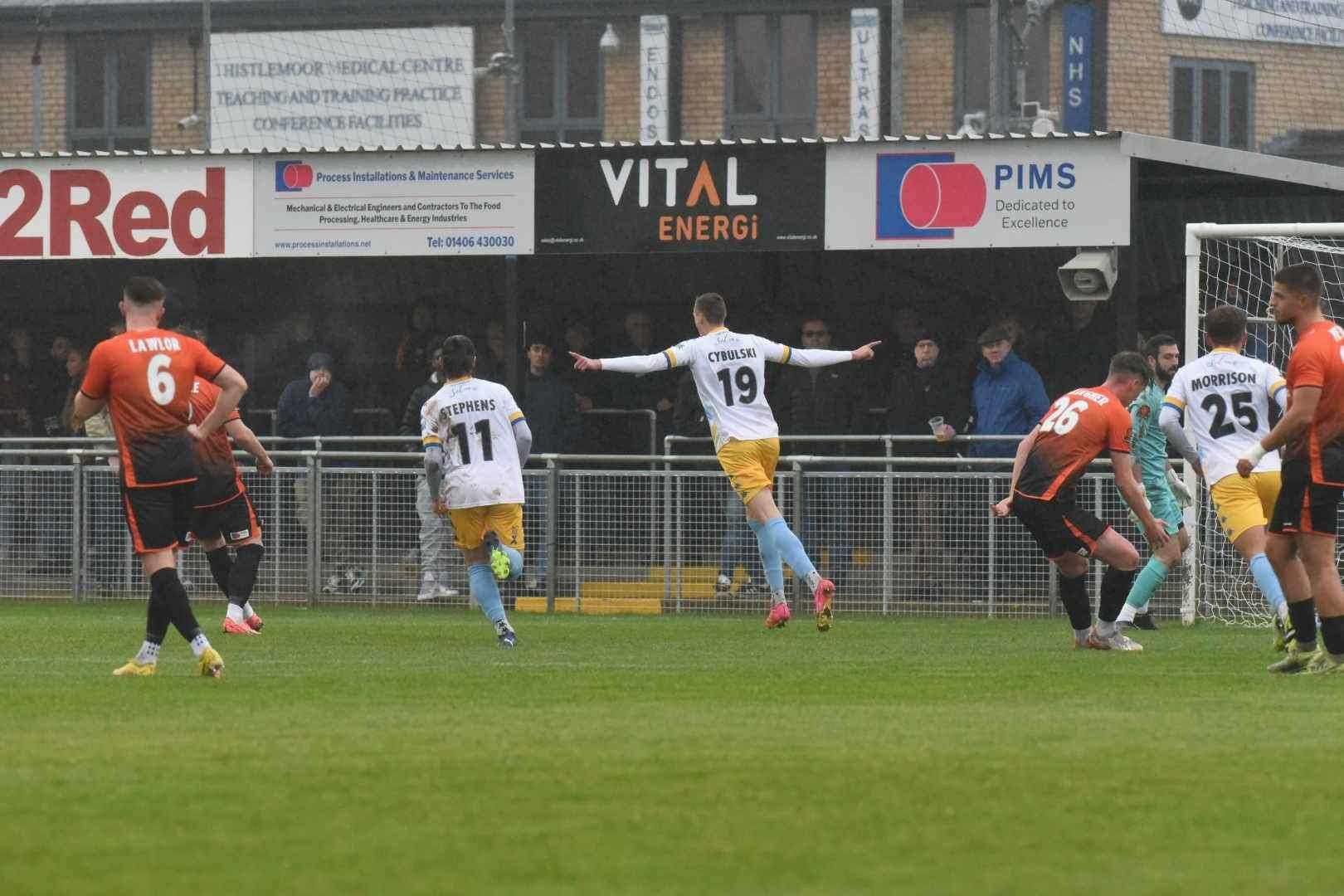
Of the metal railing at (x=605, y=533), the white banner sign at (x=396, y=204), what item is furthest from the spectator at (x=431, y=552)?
the white banner sign at (x=396, y=204)

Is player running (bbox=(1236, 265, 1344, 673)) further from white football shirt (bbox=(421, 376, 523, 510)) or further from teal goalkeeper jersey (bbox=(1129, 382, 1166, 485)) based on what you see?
teal goalkeeper jersey (bbox=(1129, 382, 1166, 485))

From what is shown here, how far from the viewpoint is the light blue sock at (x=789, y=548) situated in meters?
14.7

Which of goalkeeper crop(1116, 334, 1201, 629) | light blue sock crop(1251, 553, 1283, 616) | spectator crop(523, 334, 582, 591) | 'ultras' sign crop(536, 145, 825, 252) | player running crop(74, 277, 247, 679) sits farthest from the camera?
spectator crop(523, 334, 582, 591)

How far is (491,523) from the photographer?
45.2ft

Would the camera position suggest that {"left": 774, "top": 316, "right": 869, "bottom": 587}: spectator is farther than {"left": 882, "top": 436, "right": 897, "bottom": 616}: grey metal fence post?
Yes

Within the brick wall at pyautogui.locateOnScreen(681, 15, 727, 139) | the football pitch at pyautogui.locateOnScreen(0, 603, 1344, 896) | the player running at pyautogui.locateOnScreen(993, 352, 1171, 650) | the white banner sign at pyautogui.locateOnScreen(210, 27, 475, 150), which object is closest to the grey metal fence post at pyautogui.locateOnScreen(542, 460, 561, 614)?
the football pitch at pyautogui.locateOnScreen(0, 603, 1344, 896)

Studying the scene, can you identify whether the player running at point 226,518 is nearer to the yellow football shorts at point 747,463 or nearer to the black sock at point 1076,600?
the yellow football shorts at point 747,463

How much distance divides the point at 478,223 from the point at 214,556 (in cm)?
518

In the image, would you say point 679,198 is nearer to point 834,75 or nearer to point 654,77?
point 834,75

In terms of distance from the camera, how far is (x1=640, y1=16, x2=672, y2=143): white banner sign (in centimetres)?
3766

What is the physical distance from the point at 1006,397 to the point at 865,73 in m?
20.1

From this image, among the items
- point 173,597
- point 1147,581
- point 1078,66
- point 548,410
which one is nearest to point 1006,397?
point 1147,581

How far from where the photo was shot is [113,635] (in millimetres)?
14664

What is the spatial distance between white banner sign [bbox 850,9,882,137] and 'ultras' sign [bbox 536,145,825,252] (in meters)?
17.9
